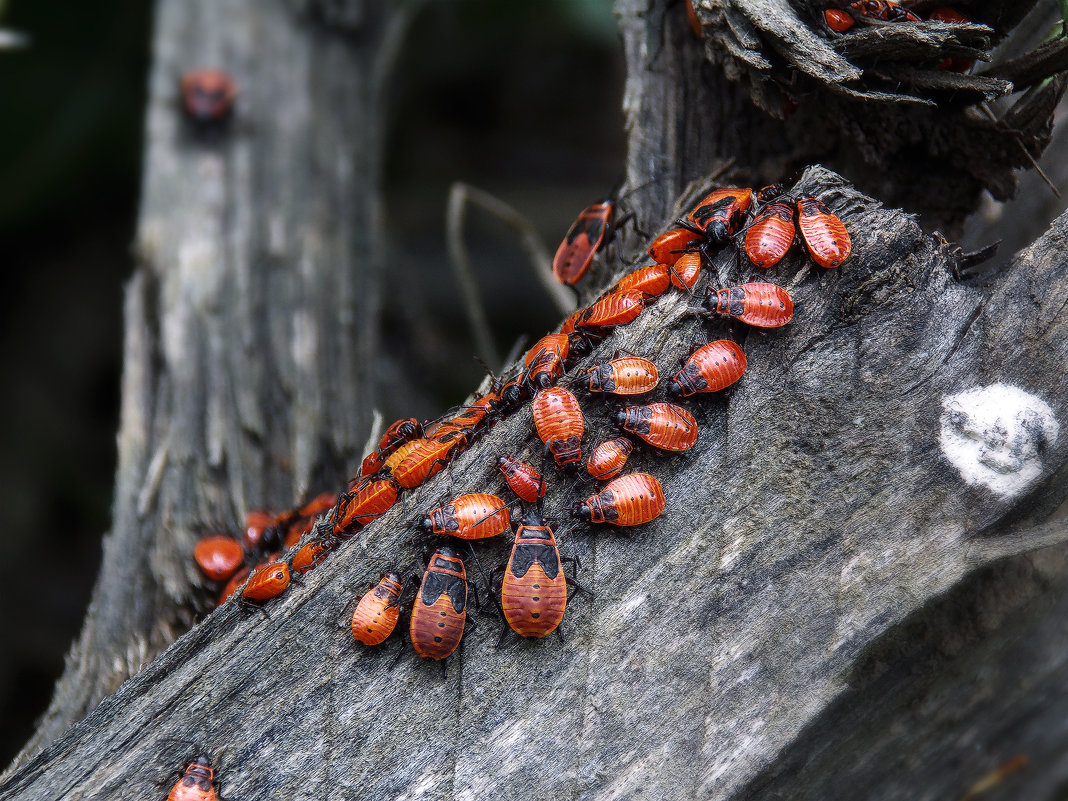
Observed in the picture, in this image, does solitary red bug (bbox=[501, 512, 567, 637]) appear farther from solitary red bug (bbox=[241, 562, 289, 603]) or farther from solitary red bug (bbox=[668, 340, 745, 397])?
solitary red bug (bbox=[241, 562, 289, 603])

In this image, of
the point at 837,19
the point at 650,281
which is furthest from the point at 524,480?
the point at 837,19

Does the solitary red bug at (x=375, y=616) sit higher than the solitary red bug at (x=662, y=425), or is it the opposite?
the solitary red bug at (x=375, y=616)

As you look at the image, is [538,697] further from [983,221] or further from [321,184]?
[321,184]

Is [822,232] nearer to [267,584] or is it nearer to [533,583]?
[533,583]

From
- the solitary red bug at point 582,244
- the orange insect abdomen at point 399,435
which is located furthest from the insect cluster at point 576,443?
the solitary red bug at point 582,244

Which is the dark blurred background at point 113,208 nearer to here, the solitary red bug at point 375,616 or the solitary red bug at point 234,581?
the solitary red bug at point 234,581

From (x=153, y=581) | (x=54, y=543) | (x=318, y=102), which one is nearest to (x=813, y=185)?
(x=153, y=581)

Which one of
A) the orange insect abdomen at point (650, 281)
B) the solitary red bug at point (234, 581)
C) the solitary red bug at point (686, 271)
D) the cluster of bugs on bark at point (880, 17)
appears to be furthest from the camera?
the solitary red bug at point (234, 581)
